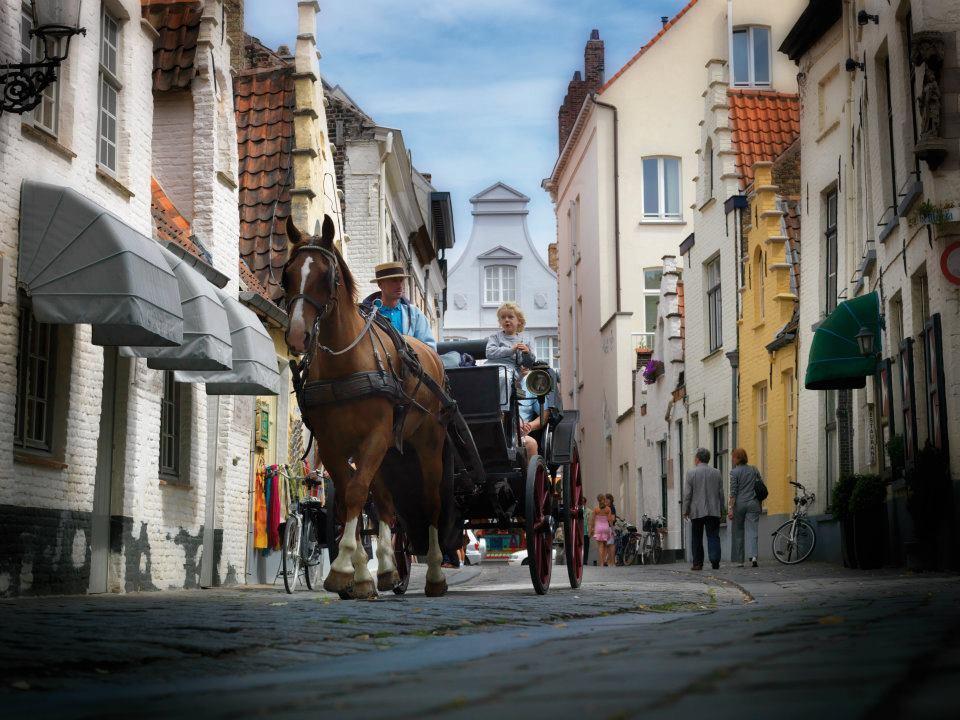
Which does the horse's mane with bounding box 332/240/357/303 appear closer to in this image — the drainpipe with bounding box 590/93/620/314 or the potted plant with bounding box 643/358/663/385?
the potted plant with bounding box 643/358/663/385

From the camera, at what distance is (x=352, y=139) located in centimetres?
3512

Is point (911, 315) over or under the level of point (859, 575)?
over

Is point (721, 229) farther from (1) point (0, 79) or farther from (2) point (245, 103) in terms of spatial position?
(1) point (0, 79)

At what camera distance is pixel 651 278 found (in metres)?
41.7

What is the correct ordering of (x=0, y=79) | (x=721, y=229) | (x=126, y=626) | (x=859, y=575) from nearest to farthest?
(x=126, y=626) < (x=0, y=79) < (x=859, y=575) < (x=721, y=229)

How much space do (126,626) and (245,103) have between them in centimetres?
2001

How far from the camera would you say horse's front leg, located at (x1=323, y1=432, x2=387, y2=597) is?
34.0 feet

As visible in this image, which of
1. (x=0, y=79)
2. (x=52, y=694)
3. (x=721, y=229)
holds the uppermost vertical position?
(x=721, y=229)

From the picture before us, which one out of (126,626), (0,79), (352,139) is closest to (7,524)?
(0,79)

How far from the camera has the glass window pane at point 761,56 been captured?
3905 centimetres

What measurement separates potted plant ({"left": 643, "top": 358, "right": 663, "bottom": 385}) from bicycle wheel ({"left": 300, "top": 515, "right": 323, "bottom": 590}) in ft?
64.2

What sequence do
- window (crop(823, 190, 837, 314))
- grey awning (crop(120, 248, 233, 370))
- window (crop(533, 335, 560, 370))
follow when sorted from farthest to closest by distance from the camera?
1. window (crop(533, 335, 560, 370))
2. window (crop(823, 190, 837, 314))
3. grey awning (crop(120, 248, 233, 370))

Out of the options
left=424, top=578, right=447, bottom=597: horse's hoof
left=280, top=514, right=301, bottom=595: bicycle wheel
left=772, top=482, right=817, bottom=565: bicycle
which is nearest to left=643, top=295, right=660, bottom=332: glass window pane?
left=772, top=482, right=817, bottom=565: bicycle

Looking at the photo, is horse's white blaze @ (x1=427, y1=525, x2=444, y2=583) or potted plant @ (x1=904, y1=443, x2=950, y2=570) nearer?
horse's white blaze @ (x1=427, y1=525, x2=444, y2=583)
